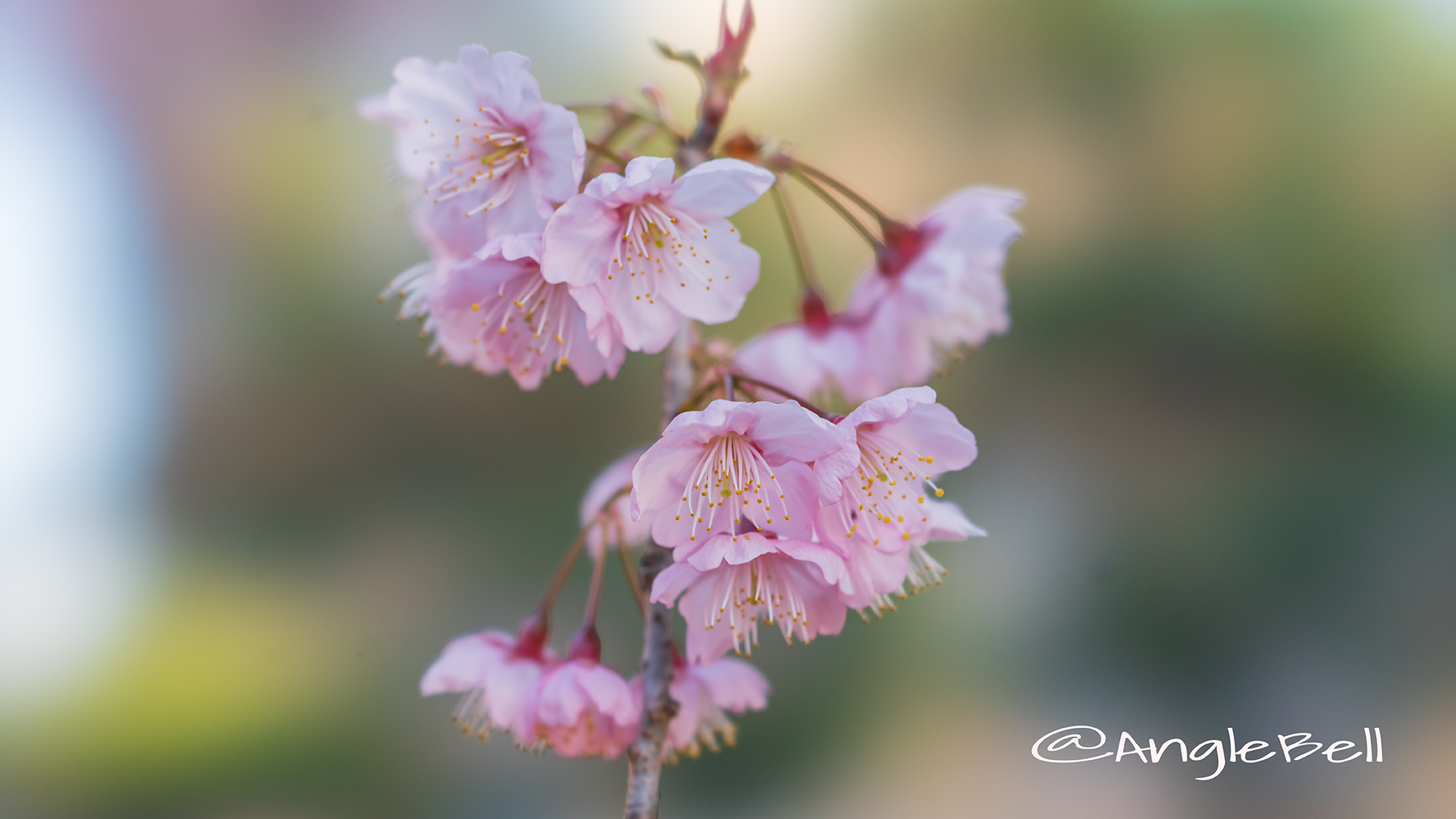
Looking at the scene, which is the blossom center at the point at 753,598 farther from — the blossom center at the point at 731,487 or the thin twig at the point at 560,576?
the thin twig at the point at 560,576

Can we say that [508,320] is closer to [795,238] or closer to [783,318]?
[795,238]

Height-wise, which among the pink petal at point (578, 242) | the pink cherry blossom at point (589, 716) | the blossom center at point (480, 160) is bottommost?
the pink cherry blossom at point (589, 716)

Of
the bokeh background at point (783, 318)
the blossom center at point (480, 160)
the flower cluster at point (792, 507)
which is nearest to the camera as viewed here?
the flower cluster at point (792, 507)

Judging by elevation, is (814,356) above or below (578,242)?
above

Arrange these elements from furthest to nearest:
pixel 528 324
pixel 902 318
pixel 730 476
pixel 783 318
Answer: pixel 783 318
pixel 902 318
pixel 528 324
pixel 730 476

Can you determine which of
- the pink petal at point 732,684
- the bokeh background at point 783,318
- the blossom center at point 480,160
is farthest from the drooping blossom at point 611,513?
the bokeh background at point 783,318

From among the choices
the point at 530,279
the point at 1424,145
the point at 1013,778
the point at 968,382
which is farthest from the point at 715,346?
the point at 1424,145

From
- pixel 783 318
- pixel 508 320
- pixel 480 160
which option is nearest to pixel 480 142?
pixel 480 160

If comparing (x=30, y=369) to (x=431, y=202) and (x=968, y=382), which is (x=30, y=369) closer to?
(x=431, y=202)
